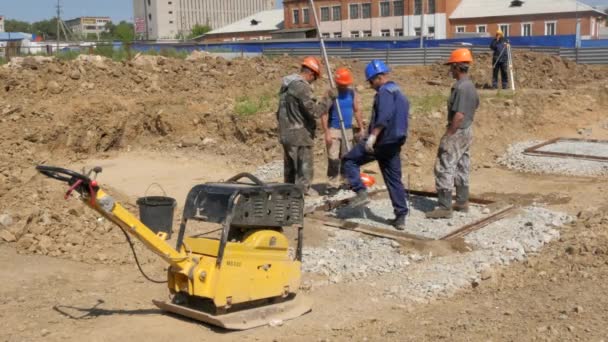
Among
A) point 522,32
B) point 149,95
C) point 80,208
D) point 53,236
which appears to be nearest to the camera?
point 53,236

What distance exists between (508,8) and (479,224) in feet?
192

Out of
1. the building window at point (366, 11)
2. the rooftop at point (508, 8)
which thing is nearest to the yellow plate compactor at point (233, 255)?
the rooftop at point (508, 8)

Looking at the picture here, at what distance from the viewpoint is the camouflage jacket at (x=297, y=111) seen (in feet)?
28.9

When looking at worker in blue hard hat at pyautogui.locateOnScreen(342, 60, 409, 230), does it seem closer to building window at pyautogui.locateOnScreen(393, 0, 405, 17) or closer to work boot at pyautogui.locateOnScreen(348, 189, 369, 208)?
work boot at pyautogui.locateOnScreen(348, 189, 369, 208)

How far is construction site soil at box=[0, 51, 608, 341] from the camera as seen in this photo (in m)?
5.66

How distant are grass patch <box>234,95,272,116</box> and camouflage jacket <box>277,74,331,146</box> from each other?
566 cm

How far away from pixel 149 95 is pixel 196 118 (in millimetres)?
2299

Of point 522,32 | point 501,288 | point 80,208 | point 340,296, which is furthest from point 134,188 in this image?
point 522,32

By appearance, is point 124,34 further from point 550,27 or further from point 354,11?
point 550,27

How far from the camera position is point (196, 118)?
15.2m

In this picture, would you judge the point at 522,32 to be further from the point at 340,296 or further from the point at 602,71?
the point at 340,296

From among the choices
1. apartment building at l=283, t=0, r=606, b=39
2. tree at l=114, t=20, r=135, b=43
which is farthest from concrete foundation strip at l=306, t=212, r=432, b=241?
tree at l=114, t=20, r=135, b=43

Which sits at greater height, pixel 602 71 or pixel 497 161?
pixel 602 71

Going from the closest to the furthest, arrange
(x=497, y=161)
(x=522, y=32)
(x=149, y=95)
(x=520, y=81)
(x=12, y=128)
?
1. (x=497, y=161)
2. (x=12, y=128)
3. (x=149, y=95)
4. (x=520, y=81)
5. (x=522, y=32)
